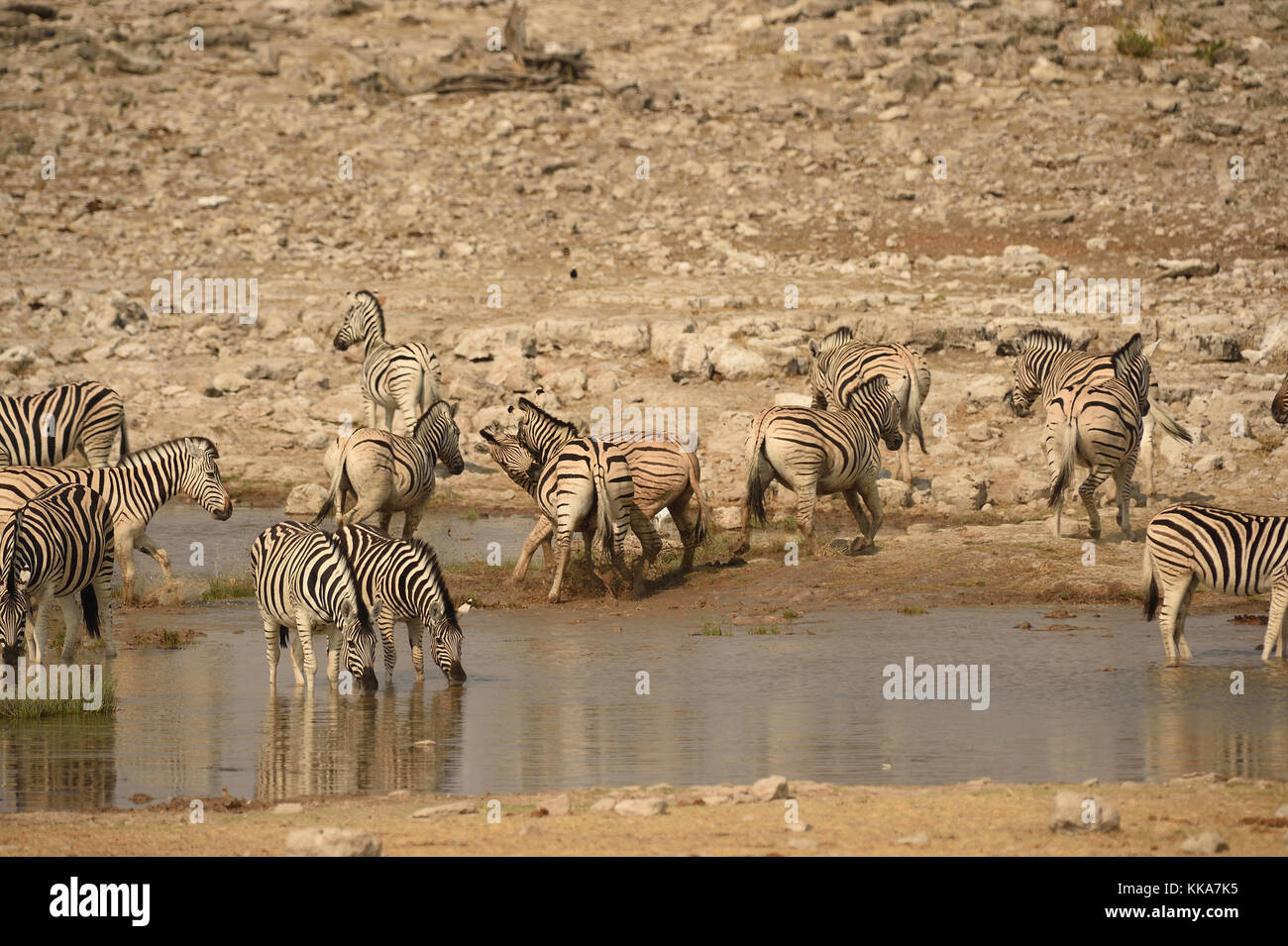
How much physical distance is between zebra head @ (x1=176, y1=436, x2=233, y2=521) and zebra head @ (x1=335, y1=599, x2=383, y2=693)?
3.08m

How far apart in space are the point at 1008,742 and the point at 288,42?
2896 centimetres

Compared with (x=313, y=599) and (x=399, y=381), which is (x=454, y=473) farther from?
(x=313, y=599)

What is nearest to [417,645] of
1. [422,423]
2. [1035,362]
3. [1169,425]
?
[422,423]

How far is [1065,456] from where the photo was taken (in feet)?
49.5

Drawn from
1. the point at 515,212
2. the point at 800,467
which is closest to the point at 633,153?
the point at 515,212

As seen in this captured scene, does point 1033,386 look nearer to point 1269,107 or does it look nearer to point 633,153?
point 633,153

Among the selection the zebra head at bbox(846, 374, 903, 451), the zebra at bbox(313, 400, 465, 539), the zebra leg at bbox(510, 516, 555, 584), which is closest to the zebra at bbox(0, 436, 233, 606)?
the zebra at bbox(313, 400, 465, 539)

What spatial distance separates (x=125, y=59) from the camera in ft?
109

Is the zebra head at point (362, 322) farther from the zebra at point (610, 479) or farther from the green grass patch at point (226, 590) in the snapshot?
the green grass patch at point (226, 590)

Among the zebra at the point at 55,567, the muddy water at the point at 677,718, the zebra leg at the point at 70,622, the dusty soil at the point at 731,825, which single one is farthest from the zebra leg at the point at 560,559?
the dusty soil at the point at 731,825

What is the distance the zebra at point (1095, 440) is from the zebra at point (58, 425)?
29.1 feet

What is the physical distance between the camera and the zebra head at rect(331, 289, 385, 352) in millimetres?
20344

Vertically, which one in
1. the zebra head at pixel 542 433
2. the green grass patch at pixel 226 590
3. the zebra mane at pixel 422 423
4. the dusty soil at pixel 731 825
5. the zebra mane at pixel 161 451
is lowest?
the dusty soil at pixel 731 825

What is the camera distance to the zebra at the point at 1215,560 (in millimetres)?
10812
